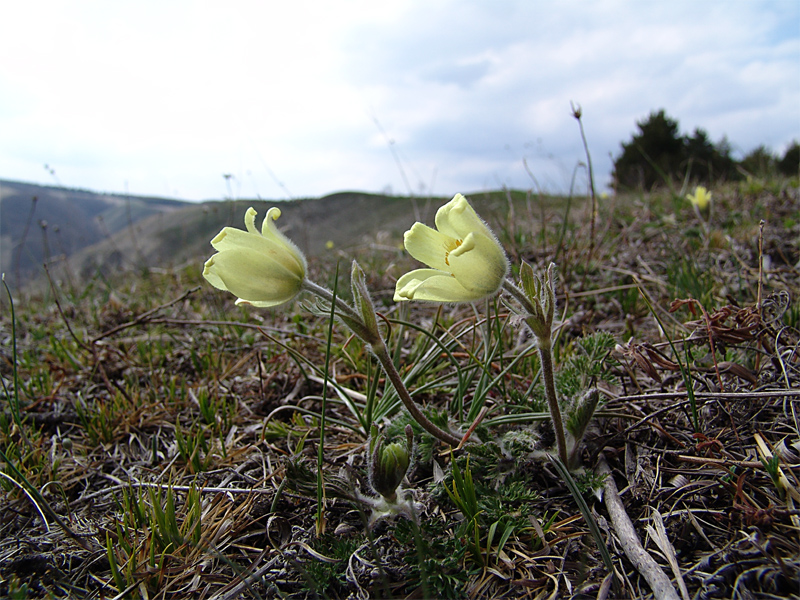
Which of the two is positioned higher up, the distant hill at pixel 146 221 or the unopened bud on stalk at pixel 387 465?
the distant hill at pixel 146 221

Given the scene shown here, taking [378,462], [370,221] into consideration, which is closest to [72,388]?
[378,462]

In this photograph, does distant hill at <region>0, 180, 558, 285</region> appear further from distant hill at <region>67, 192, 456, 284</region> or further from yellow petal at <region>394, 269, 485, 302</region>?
yellow petal at <region>394, 269, 485, 302</region>

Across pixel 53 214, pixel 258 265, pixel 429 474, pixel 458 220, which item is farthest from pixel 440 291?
pixel 53 214

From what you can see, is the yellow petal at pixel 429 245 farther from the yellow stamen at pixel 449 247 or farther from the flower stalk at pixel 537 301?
the flower stalk at pixel 537 301

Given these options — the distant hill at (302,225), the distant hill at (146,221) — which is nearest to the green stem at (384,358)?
the distant hill at (302,225)

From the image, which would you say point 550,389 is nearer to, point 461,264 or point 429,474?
point 461,264

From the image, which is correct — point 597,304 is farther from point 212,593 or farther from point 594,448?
point 212,593
